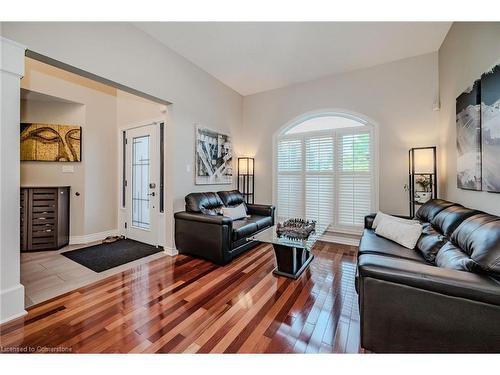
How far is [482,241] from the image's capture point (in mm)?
1345

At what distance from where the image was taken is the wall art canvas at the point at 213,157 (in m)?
3.77

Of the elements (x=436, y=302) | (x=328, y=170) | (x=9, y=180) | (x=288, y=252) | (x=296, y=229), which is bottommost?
(x=288, y=252)

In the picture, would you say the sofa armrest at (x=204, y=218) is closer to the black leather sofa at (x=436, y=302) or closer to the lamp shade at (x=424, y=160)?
the black leather sofa at (x=436, y=302)

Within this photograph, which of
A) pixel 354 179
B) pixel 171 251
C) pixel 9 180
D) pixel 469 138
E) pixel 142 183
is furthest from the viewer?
pixel 142 183

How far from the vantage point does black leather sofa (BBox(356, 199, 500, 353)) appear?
108cm

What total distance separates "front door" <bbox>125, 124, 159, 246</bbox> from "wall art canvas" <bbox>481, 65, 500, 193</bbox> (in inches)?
158

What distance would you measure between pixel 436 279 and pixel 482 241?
1.68ft

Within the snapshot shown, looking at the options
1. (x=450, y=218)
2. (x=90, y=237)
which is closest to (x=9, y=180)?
→ (x=90, y=237)

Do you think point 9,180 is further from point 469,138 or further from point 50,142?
point 469,138

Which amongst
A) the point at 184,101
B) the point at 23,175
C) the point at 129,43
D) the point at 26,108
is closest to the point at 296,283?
the point at 184,101

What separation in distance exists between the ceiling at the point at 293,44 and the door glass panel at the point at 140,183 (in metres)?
1.74

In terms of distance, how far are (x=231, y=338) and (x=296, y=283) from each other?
1.05 meters

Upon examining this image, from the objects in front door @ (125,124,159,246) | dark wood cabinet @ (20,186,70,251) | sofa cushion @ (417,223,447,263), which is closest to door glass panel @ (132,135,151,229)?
front door @ (125,124,159,246)

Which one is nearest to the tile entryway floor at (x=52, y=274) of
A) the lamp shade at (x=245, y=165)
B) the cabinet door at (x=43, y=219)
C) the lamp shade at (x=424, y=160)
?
the cabinet door at (x=43, y=219)
